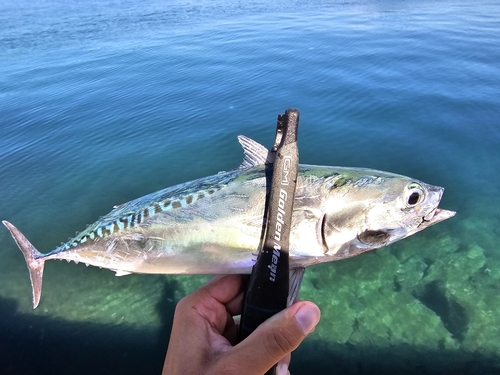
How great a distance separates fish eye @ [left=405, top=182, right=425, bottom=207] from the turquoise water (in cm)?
301

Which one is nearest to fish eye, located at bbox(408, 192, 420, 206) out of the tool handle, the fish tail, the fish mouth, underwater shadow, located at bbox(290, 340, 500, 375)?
the fish mouth

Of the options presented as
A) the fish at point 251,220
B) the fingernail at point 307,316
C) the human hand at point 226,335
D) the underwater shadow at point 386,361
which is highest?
the fish at point 251,220

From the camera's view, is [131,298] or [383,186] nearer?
[383,186]

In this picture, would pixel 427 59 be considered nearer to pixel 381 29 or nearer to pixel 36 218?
pixel 381 29

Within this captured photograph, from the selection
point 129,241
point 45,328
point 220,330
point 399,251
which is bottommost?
point 45,328

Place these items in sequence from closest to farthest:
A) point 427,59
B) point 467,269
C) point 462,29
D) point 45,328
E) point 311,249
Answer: point 311,249
point 45,328
point 467,269
point 427,59
point 462,29

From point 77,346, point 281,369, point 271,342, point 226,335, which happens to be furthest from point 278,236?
point 77,346

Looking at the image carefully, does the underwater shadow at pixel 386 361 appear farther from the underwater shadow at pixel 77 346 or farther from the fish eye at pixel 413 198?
the fish eye at pixel 413 198

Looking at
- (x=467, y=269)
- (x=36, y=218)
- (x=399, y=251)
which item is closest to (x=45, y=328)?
(x=36, y=218)

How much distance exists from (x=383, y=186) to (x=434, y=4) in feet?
76.4

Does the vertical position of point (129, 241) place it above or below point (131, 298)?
above

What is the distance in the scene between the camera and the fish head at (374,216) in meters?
2.09

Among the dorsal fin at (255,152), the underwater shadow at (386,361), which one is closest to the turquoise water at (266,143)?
the underwater shadow at (386,361)

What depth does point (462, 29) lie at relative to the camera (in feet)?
46.9
